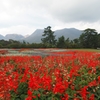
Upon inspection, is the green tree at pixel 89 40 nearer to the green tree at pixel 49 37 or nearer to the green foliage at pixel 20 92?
the green tree at pixel 49 37

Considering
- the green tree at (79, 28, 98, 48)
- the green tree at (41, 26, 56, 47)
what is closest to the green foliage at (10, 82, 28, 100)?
the green tree at (79, 28, 98, 48)

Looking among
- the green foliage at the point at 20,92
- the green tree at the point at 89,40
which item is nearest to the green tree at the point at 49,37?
the green tree at the point at 89,40

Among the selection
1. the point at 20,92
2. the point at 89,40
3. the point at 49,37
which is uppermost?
the point at 49,37

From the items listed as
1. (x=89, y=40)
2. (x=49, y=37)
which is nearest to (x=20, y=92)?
(x=89, y=40)

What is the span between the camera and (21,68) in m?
6.56

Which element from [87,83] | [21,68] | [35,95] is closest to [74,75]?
[87,83]

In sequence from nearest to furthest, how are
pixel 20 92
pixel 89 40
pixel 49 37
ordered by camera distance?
pixel 20 92 < pixel 89 40 < pixel 49 37

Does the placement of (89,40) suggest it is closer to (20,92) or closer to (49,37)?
(49,37)

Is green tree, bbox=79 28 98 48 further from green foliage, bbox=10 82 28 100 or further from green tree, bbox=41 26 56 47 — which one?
green foliage, bbox=10 82 28 100

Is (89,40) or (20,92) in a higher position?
(89,40)

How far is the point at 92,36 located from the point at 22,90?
197 feet

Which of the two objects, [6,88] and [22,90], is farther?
[22,90]

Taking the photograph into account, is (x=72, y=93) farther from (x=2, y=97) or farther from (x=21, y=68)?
(x=21, y=68)

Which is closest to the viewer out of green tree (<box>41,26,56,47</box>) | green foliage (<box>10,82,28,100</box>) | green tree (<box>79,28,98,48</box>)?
green foliage (<box>10,82,28,100</box>)
